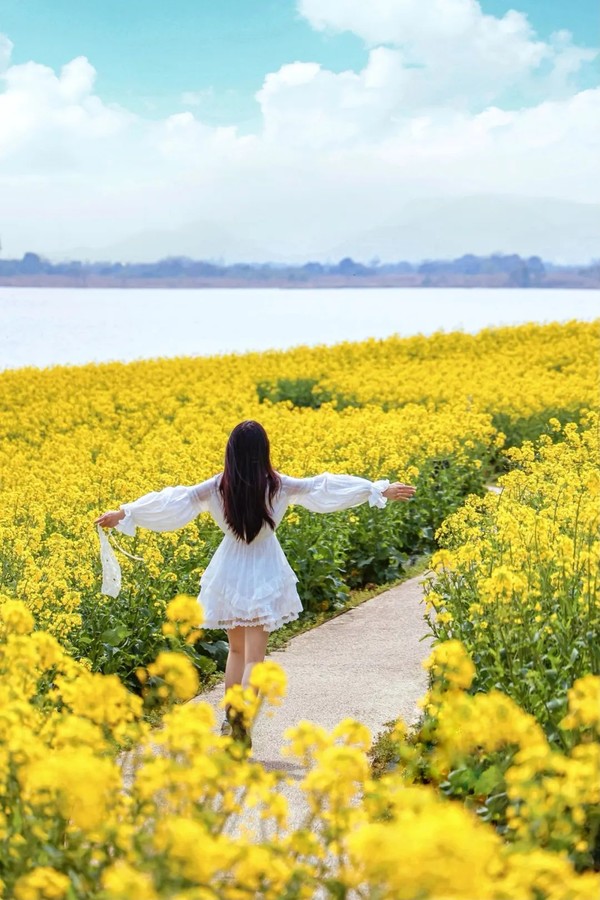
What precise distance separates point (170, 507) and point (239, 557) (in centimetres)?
41

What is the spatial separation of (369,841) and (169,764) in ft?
2.62

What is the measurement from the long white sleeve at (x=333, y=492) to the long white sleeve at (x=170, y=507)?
43cm

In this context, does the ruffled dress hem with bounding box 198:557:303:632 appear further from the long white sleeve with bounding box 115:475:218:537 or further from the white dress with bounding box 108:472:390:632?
the long white sleeve with bounding box 115:475:218:537

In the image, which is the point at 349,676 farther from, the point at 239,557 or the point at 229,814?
the point at 229,814

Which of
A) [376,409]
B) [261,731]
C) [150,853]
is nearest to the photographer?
[150,853]

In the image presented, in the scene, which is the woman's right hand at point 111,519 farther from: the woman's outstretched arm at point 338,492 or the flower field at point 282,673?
the woman's outstretched arm at point 338,492

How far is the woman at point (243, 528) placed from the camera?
543 centimetres

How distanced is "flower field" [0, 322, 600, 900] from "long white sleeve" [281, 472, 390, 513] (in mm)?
522

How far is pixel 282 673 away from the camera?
3.03m

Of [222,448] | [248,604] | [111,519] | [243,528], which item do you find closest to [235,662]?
[248,604]

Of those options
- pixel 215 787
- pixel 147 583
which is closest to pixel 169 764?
pixel 215 787

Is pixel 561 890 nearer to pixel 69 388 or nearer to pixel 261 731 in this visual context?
pixel 261 731

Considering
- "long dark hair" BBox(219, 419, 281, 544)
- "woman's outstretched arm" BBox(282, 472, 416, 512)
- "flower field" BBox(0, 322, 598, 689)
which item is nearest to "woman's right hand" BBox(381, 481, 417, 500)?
"woman's outstretched arm" BBox(282, 472, 416, 512)

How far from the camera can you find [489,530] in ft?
22.0
